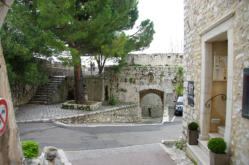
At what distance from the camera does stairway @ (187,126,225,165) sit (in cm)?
321

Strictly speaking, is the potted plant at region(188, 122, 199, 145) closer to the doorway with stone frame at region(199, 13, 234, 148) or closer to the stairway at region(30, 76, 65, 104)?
the doorway with stone frame at region(199, 13, 234, 148)

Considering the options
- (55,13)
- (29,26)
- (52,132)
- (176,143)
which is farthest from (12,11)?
(176,143)

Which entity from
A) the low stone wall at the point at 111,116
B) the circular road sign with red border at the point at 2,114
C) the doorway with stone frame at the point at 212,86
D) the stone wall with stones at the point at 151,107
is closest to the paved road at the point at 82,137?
the low stone wall at the point at 111,116

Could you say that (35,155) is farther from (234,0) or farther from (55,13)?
(55,13)

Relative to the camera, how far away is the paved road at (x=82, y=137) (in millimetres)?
5036

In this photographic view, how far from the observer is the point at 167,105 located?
13.8m

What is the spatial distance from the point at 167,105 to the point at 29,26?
35.8 feet

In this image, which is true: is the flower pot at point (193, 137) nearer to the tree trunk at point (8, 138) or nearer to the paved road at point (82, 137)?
the paved road at point (82, 137)

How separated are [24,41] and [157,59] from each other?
10.7 meters

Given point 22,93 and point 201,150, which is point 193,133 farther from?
point 22,93

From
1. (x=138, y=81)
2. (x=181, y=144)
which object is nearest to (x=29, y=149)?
(x=181, y=144)

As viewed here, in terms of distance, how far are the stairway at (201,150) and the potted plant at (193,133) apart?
0.36 feet

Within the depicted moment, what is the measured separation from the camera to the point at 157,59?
50.2ft

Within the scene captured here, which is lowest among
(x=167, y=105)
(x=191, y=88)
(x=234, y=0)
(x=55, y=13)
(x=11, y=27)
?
(x=167, y=105)
